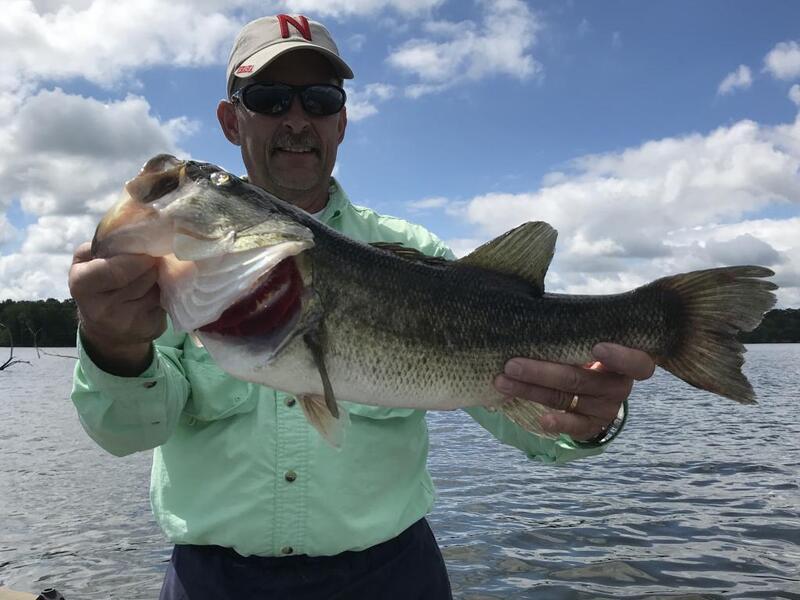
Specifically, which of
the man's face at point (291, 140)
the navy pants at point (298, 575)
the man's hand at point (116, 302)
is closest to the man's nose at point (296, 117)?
the man's face at point (291, 140)

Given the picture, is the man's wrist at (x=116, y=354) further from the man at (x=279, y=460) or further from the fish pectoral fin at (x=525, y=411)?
the fish pectoral fin at (x=525, y=411)

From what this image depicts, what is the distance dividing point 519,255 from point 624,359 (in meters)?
0.66

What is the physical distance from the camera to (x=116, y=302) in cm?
238

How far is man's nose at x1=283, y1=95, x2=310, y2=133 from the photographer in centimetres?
409

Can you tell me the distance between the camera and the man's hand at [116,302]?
230 centimetres

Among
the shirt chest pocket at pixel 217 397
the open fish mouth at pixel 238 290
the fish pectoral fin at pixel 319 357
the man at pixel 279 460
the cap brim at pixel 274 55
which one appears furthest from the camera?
the cap brim at pixel 274 55

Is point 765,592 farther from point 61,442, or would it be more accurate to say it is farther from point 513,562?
point 61,442

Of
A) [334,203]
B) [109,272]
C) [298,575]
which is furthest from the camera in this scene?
[334,203]

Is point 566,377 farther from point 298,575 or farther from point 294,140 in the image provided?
point 294,140

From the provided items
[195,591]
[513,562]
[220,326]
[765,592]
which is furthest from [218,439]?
[765,592]

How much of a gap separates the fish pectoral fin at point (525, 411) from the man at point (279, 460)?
44 millimetres

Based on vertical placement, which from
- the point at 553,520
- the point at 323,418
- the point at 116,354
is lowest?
the point at 553,520

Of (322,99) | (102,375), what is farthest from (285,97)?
(102,375)

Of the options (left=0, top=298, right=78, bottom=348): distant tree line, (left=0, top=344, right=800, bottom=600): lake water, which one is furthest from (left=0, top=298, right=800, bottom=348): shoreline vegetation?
(left=0, top=344, right=800, bottom=600): lake water
